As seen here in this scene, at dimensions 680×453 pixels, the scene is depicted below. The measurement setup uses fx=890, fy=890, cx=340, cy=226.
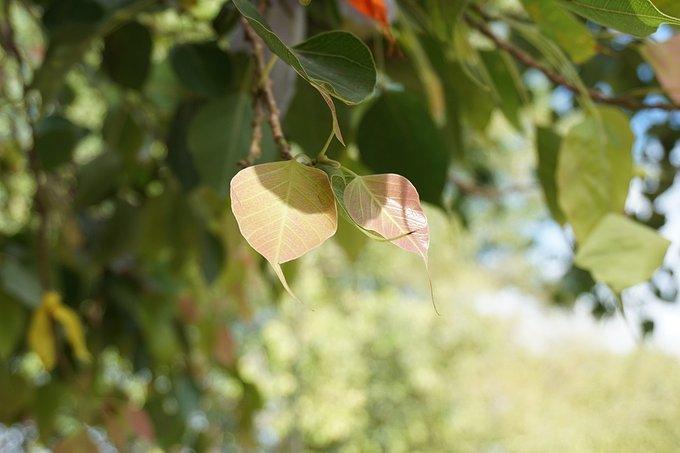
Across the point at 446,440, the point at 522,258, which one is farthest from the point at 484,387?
the point at 522,258

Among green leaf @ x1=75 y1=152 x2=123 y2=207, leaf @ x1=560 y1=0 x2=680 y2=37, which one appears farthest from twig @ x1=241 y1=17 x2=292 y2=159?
green leaf @ x1=75 y1=152 x2=123 y2=207

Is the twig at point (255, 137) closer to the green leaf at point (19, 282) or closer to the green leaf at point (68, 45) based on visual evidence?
the green leaf at point (68, 45)

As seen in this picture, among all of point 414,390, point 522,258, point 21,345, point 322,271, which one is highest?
point 21,345

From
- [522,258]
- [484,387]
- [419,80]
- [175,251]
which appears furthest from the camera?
[522,258]

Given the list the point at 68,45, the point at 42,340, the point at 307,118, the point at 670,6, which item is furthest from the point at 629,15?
the point at 42,340

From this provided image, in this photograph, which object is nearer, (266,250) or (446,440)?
(266,250)

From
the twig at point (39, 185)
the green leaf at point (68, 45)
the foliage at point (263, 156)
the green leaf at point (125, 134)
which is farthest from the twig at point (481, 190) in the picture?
the green leaf at point (68, 45)

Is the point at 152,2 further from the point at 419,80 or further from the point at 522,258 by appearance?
the point at 522,258
